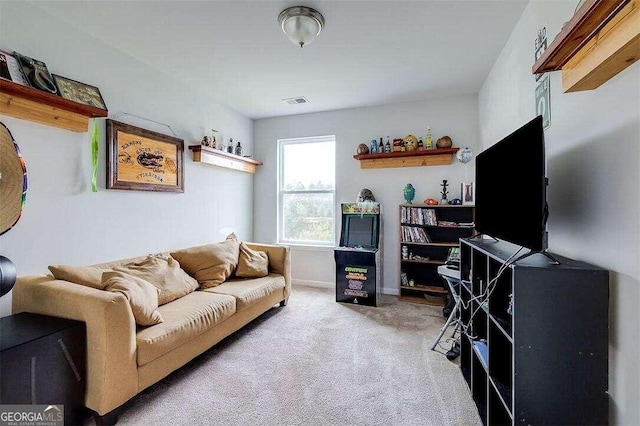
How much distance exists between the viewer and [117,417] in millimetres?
1609

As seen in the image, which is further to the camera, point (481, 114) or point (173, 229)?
point (481, 114)

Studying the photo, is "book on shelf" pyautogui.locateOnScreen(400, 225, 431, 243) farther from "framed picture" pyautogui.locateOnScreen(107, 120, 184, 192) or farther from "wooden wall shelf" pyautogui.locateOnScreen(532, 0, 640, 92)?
"framed picture" pyautogui.locateOnScreen(107, 120, 184, 192)

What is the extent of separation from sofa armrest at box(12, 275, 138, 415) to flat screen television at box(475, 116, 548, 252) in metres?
2.08

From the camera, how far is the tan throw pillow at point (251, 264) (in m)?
3.14


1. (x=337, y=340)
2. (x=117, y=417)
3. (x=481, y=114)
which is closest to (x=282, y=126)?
(x=481, y=114)

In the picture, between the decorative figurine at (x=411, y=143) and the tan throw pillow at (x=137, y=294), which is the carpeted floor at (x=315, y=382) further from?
the decorative figurine at (x=411, y=143)

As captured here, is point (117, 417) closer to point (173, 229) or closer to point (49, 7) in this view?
point (173, 229)

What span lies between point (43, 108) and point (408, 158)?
351cm

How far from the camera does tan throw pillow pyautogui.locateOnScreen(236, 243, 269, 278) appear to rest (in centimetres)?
314

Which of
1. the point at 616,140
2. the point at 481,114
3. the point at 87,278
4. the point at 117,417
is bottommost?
the point at 117,417

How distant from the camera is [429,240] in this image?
3586 mm

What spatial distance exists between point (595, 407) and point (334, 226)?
10.8ft

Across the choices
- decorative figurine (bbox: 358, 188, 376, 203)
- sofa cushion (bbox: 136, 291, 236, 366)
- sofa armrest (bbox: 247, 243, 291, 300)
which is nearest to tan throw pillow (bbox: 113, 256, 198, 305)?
sofa cushion (bbox: 136, 291, 236, 366)

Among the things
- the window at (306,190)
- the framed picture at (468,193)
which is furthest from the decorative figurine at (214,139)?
the framed picture at (468,193)
